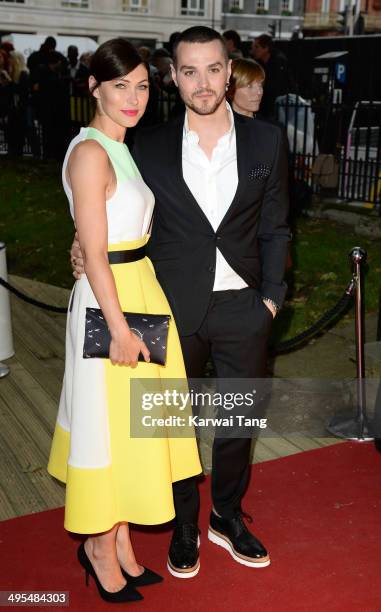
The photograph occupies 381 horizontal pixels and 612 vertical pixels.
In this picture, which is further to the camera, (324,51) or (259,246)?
(324,51)

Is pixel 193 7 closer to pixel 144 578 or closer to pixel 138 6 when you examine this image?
pixel 138 6

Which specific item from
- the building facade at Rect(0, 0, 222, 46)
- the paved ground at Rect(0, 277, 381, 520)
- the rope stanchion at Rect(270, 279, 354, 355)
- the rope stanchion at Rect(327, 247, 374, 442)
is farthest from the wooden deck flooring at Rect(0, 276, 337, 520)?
the building facade at Rect(0, 0, 222, 46)

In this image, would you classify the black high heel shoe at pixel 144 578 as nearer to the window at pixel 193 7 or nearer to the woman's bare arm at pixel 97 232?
the woman's bare arm at pixel 97 232

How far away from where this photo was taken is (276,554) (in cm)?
341

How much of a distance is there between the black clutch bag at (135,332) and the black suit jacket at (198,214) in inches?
12.5

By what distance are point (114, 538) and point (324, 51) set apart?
15.5 meters

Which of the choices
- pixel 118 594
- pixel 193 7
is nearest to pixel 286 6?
pixel 193 7

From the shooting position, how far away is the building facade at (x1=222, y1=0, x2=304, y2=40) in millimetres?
50094

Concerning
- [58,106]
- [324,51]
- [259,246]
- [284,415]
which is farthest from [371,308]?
[324,51]

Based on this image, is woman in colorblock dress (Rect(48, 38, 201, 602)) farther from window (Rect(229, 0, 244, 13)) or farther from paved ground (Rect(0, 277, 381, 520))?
window (Rect(229, 0, 244, 13))

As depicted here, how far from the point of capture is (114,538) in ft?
10.0

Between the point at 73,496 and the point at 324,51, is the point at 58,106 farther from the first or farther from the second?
the point at 73,496

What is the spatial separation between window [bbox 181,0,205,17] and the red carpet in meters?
45.0

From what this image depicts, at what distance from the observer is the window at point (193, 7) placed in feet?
147
